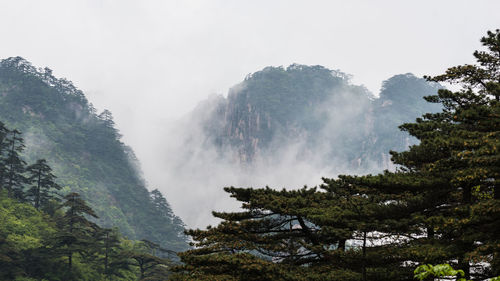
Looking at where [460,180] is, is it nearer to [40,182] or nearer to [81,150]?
[40,182]

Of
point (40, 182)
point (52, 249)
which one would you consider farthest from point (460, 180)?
point (40, 182)

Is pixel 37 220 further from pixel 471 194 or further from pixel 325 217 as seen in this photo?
pixel 471 194

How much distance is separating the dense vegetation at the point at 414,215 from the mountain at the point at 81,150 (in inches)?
2856

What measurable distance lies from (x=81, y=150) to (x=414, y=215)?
10919cm

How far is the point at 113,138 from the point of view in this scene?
124438 mm

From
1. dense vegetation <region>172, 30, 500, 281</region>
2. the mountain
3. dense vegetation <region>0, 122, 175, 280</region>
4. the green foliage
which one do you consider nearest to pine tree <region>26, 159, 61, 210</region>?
dense vegetation <region>0, 122, 175, 280</region>

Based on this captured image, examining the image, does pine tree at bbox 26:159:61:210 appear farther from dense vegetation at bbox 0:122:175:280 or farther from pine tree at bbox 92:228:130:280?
pine tree at bbox 92:228:130:280

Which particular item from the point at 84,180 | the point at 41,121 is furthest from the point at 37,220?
the point at 41,121

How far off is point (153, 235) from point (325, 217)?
89.8 m

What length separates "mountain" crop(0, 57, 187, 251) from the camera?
91.0 metres

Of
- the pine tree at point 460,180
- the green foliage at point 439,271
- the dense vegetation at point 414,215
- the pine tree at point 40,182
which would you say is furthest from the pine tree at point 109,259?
the green foliage at point 439,271

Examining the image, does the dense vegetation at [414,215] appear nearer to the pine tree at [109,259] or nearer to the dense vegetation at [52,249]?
the dense vegetation at [52,249]

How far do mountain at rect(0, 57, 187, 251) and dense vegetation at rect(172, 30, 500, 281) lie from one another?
238 feet

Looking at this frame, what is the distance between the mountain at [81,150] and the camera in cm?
9100
